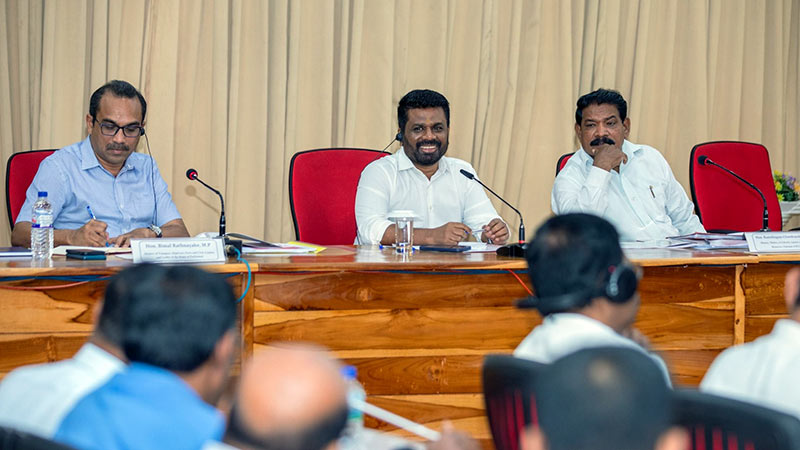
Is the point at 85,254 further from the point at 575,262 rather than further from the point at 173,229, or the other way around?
the point at 575,262

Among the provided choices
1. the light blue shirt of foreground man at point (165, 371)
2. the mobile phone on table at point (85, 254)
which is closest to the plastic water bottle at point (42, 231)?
the mobile phone on table at point (85, 254)

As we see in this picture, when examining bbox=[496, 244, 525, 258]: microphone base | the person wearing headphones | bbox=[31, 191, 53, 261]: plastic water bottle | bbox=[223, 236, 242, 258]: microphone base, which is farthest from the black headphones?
bbox=[31, 191, 53, 261]: plastic water bottle

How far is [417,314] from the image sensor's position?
8.15 feet

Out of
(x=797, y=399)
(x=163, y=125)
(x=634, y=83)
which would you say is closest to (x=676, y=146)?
(x=634, y=83)

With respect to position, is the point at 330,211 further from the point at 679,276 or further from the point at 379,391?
the point at 679,276

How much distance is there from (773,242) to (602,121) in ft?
3.54

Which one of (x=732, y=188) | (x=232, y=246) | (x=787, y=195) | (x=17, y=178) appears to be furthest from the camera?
(x=787, y=195)

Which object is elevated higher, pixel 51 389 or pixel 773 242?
pixel 773 242

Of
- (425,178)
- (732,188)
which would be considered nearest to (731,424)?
(425,178)

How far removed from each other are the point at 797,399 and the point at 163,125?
346 centimetres

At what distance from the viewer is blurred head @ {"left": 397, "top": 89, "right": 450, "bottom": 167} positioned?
3660 millimetres

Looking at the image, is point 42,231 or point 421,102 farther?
point 421,102

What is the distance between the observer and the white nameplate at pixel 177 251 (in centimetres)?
238

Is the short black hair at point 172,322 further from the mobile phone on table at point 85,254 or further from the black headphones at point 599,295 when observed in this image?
the mobile phone on table at point 85,254
